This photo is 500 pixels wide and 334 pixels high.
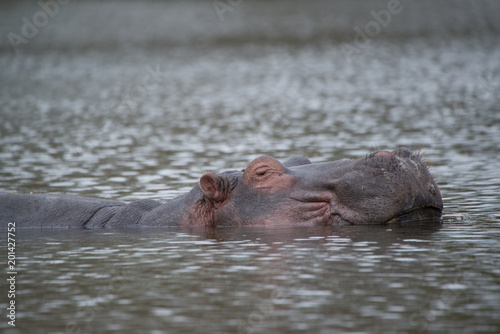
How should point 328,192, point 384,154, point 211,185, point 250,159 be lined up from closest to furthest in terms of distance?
point 384,154 < point 328,192 < point 211,185 < point 250,159

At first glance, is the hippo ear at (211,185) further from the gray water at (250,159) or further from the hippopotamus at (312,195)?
the gray water at (250,159)

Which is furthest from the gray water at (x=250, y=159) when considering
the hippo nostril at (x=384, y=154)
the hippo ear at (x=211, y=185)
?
the hippo nostril at (x=384, y=154)

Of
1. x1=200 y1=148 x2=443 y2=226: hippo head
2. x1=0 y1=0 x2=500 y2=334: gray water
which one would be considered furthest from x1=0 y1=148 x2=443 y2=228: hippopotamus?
x1=0 y1=0 x2=500 y2=334: gray water

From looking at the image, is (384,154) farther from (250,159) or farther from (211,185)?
(250,159)

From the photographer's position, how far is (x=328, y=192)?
10477 millimetres

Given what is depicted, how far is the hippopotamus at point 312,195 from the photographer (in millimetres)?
10250

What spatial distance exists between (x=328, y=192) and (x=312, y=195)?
197 millimetres

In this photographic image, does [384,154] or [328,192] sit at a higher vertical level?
[384,154]

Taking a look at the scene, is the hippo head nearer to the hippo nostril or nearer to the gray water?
the hippo nostril

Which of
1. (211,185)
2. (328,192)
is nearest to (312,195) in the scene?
(328,192)

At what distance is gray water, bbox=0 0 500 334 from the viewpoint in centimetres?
743

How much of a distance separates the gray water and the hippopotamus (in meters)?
0.25

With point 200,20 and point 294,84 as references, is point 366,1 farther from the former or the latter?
point 294,84

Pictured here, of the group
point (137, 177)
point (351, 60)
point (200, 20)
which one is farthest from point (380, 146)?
point (200, 20)
